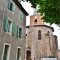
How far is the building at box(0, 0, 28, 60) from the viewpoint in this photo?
13608mm

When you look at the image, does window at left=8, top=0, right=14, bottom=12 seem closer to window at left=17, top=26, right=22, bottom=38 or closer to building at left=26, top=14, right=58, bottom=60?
window at left=17, top=26, right=22, bottom=38

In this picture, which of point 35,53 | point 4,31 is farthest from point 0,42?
point 35,53

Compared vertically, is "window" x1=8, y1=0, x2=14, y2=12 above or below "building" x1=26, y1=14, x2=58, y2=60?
above

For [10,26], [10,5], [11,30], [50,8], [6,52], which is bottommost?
[6,52]

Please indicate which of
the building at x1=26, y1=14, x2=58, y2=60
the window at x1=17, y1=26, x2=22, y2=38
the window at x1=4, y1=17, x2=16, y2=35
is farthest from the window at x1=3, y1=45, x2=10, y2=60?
the building at x1=26, y1=14, x2=58, y2=60

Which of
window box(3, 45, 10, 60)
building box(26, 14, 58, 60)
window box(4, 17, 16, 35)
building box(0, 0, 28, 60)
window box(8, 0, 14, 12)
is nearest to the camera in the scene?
building box(0, 0, 28, 60)

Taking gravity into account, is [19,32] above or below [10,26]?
below

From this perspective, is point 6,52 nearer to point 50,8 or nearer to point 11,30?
point 11,30

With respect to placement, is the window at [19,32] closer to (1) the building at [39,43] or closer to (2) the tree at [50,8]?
(2) the tree at [50,8]

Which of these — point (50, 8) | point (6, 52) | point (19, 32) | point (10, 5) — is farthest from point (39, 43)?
point (50, 8)

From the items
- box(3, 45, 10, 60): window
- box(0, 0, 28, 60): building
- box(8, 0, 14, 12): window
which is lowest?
box(3, 45, 10, 60): window

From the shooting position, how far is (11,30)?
1535 centimetres

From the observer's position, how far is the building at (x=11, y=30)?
13.6 m

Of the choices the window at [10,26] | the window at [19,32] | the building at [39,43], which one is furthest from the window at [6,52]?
the building at [39,43]
